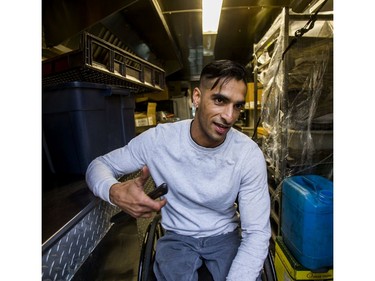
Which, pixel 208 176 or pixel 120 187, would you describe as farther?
pixel 208 176

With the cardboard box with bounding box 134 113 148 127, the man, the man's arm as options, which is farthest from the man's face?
Result: the cardboard box with bounding box 134 113 148 127

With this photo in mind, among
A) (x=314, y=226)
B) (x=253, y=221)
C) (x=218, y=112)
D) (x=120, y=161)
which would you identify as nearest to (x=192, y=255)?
(x=253, y=221)

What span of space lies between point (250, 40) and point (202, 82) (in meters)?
3.19

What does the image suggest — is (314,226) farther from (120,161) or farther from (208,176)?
(120,161)

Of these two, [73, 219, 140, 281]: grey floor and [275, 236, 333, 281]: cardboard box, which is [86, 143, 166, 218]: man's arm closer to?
[73, 219, 140, 281]: grey floor

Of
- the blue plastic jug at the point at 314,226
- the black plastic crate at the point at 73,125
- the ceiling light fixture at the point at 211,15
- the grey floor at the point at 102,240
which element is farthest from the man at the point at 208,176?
the ceiling light fixture at the point at 211,15

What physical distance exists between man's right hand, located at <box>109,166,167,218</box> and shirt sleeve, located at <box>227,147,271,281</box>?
0.41m

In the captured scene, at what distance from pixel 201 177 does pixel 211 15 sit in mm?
2436

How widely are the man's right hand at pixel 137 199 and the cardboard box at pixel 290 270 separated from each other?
43.4 inches

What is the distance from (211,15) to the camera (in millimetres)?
2869

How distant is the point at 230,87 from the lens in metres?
1.11

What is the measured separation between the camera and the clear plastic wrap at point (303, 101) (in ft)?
5.78

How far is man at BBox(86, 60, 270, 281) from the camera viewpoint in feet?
3.41

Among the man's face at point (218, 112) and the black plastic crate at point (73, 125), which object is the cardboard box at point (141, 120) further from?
the man's face at point (218, 112)
